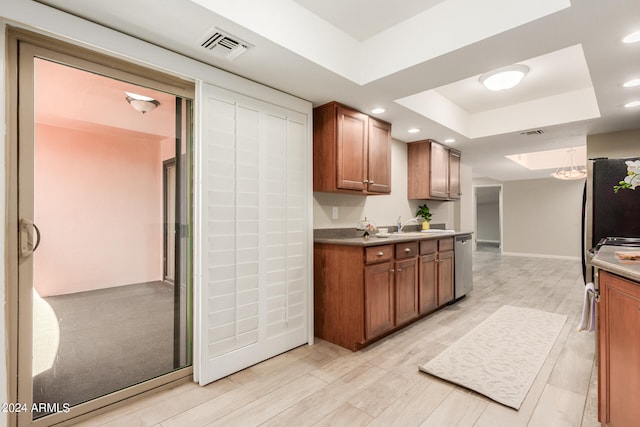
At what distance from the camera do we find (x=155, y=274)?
2.16m

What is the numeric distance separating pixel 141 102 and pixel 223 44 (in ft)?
2.26

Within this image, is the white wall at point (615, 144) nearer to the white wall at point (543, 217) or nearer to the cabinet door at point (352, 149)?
the cabinet door at point (352, 149)

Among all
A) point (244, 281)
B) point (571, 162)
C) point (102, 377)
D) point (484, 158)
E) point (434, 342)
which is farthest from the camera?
point (571, 162)

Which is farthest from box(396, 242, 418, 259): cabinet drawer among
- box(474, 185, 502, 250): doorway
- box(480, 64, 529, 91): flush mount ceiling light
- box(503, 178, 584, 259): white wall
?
box(474, 185, 502, 250): doorway

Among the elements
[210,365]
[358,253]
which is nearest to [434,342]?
[358,253]

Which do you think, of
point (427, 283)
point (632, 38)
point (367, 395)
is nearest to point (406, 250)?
point (427, 283)

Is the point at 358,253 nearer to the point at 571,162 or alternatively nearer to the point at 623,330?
the point at 623,330

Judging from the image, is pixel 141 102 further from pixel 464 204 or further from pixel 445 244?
pixel 464 204

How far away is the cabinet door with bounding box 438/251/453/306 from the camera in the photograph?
372 centimetres

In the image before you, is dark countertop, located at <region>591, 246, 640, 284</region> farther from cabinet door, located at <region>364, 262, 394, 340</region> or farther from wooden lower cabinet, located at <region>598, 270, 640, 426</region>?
cabinet door, located at <region>364, 262, 394, 340</region>

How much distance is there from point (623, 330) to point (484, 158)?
4865 millimetres

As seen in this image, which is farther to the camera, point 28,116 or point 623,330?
point 28,116

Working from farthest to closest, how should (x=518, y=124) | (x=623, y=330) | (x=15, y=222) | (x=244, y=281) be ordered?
(x=518, y=124) < (x=244, y=281) < (x=15, y=222) < (x=623, y=330)

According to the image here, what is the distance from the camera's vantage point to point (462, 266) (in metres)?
4.20
